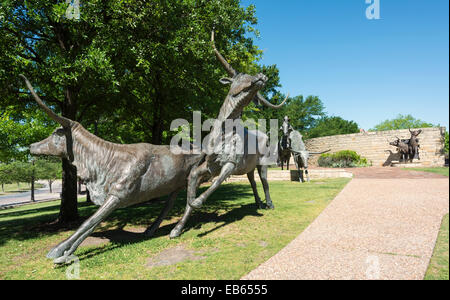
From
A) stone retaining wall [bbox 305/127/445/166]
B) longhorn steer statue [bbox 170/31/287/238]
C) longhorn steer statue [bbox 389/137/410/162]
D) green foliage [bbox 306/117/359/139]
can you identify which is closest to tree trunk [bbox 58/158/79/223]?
longhorn steer statue [bbox 170/31/287/238]

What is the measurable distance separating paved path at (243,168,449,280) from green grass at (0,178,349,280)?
0.37 m

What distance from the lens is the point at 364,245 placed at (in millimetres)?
4152

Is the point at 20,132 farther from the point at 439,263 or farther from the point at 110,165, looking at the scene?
the point at 439,263

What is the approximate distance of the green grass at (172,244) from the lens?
3.59 m

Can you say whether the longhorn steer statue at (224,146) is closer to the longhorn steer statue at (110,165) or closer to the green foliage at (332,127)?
the longhorn steer statue at (110,165)

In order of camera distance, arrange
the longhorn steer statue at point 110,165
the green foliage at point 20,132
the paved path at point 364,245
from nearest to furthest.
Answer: the paved path at point 364,245 → the longhorn steer statue at point 110,165 → the green foliage at point 20,132

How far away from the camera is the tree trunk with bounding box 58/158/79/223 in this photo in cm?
745

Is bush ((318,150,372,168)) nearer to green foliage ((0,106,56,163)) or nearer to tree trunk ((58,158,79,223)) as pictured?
tree trunk ((58,158,79,223))

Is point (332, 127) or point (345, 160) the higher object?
point (332, 127)

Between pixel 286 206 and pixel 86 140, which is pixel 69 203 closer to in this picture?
pixel 86 140

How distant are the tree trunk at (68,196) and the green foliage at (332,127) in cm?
4731

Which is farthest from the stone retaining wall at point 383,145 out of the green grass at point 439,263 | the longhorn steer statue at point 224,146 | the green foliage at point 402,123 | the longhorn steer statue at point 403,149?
the green foliage at point 402,123

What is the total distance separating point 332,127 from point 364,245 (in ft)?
189

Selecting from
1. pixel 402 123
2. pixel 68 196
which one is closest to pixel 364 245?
pixel 68 196
